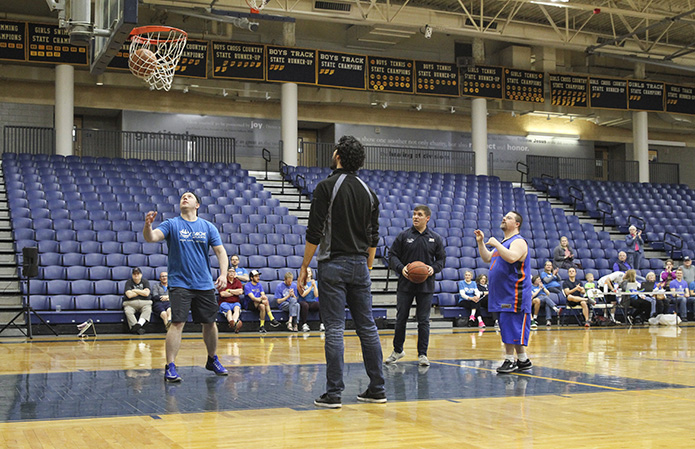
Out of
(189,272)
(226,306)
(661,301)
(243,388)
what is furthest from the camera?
(661,301)

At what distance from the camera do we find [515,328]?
713 centimetres

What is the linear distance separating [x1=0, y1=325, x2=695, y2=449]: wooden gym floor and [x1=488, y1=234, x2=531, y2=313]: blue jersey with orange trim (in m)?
0.64

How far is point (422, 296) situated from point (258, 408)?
320 cm

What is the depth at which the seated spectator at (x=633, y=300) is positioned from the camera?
56.4 feet

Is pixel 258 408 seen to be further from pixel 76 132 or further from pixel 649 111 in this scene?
pixel 649 111

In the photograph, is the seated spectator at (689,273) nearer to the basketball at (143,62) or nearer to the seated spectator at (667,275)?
the seated spectator at (667,275)

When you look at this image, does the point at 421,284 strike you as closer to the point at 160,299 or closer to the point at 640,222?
the point at 160,299

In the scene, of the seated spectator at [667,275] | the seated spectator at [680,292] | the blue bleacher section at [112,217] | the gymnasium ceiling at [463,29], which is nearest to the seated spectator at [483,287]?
the blue bleacher section at [112,217]

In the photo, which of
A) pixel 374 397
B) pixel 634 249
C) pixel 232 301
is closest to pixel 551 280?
pixel 634 249

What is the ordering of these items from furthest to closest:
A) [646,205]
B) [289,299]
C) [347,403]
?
[646,205], [289,299], [347,403]

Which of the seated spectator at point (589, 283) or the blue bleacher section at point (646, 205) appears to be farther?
the blue bleacher section at point (646, 205)

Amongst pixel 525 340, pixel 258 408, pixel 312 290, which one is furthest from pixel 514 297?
pixel 312 290

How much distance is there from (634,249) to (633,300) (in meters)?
2.84

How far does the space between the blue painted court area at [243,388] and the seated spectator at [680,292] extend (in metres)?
11.8
